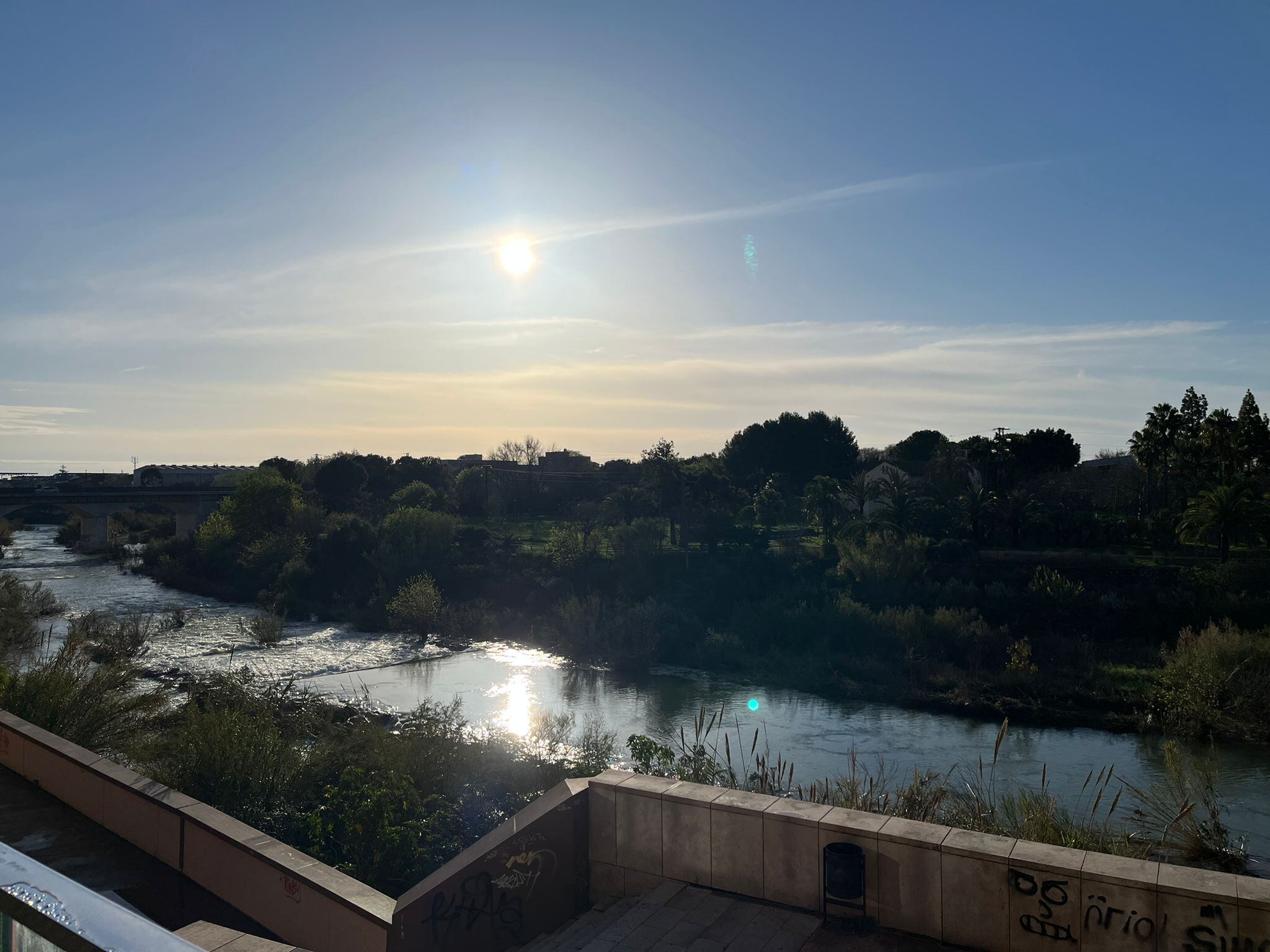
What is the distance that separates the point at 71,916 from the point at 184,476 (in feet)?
464

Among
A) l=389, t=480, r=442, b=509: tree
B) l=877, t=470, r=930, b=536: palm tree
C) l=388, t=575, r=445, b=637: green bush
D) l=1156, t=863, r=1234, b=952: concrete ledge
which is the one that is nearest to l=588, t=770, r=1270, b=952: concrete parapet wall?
l=1156, t=863, r=1234, b=952: concrete ledge

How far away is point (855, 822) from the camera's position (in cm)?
644

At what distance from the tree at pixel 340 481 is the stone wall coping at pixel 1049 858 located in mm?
70383

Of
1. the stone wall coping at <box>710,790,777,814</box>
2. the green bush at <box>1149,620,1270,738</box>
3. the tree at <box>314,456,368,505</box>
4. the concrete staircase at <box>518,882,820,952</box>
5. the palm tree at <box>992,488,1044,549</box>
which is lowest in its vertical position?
the green bush at <box>1149,620,1270,738</box>

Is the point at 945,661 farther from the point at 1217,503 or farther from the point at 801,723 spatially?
the point at 1217,503

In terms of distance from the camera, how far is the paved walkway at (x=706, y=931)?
6070mm

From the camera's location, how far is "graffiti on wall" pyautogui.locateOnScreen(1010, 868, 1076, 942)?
5.61m

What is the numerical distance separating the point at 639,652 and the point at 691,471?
1964cm

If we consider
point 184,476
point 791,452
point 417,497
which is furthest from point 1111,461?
point 184,476

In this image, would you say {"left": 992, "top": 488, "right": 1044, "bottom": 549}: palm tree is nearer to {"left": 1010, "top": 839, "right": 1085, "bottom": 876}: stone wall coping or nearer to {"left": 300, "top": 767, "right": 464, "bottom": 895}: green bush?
{"left": 300, "top": 767, "right": 464, "bottom": 895}: green bush

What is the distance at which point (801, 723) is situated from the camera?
25734 millimetres

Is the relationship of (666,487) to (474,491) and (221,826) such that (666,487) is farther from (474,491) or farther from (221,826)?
(221,826)

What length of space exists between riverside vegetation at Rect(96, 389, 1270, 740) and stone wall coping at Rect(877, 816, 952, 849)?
71.3 feet

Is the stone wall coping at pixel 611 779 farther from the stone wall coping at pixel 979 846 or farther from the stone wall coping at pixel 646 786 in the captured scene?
the stone wall coping at pixel 979 846
